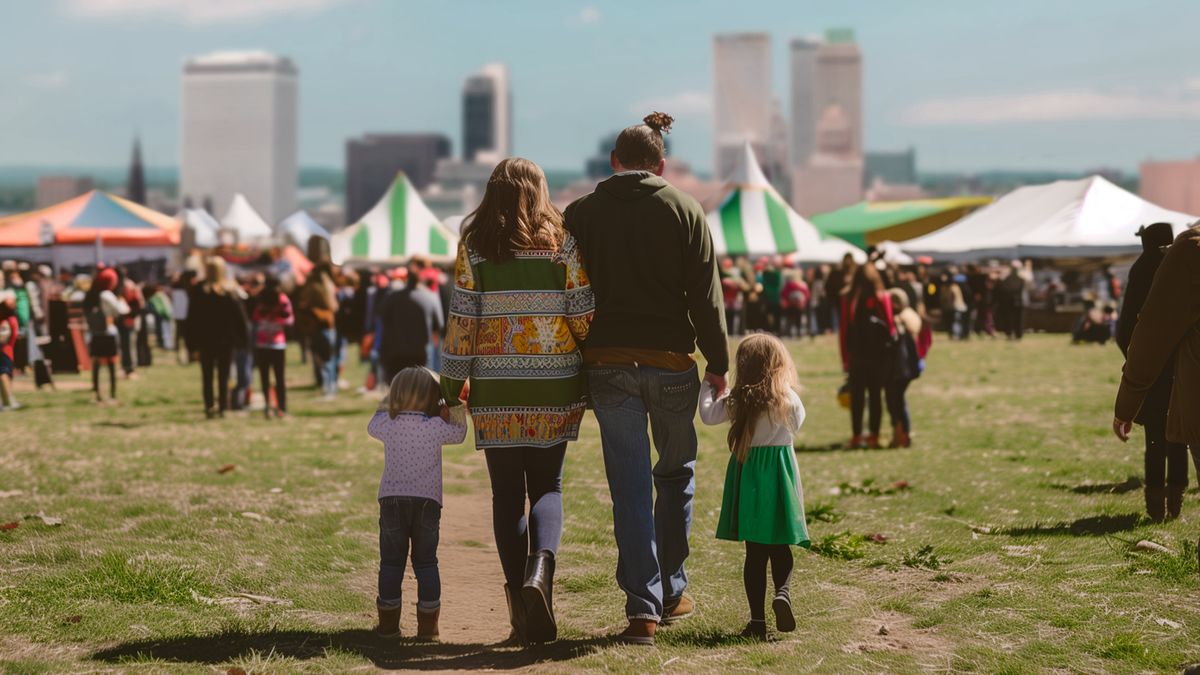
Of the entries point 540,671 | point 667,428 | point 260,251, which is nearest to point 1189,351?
point 667,428

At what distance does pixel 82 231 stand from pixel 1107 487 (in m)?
26.7

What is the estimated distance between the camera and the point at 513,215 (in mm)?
5695

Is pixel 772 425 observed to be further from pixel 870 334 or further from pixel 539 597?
pixel 870 334

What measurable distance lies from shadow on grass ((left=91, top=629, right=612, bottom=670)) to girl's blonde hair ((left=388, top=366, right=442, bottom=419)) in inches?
38.3

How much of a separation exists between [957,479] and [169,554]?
20.8ft

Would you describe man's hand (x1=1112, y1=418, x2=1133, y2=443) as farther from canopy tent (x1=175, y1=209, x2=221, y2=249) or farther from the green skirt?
canopy tent (x1=175, y1=209, x2=221, y2=249)

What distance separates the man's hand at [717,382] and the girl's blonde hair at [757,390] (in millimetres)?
133

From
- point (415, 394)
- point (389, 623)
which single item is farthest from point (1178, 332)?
point (389, 623)

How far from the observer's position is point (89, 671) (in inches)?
215

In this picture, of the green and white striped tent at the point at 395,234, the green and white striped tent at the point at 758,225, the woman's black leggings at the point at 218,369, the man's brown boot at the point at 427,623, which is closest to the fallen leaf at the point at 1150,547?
the man's brown boot at the point at 427,623

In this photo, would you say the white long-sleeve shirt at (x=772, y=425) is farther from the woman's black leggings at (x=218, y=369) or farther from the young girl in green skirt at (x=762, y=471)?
the woman's black leggings at (x=218, y=369)

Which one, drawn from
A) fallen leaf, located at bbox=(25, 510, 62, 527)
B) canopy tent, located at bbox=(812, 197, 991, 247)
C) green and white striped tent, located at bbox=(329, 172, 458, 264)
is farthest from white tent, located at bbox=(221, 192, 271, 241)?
fallen leaf, located at bbox=(25, 510, 62, 527)

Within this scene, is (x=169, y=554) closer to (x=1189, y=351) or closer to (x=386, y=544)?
(x=386, y=544)

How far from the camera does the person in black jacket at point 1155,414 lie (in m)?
8.43
